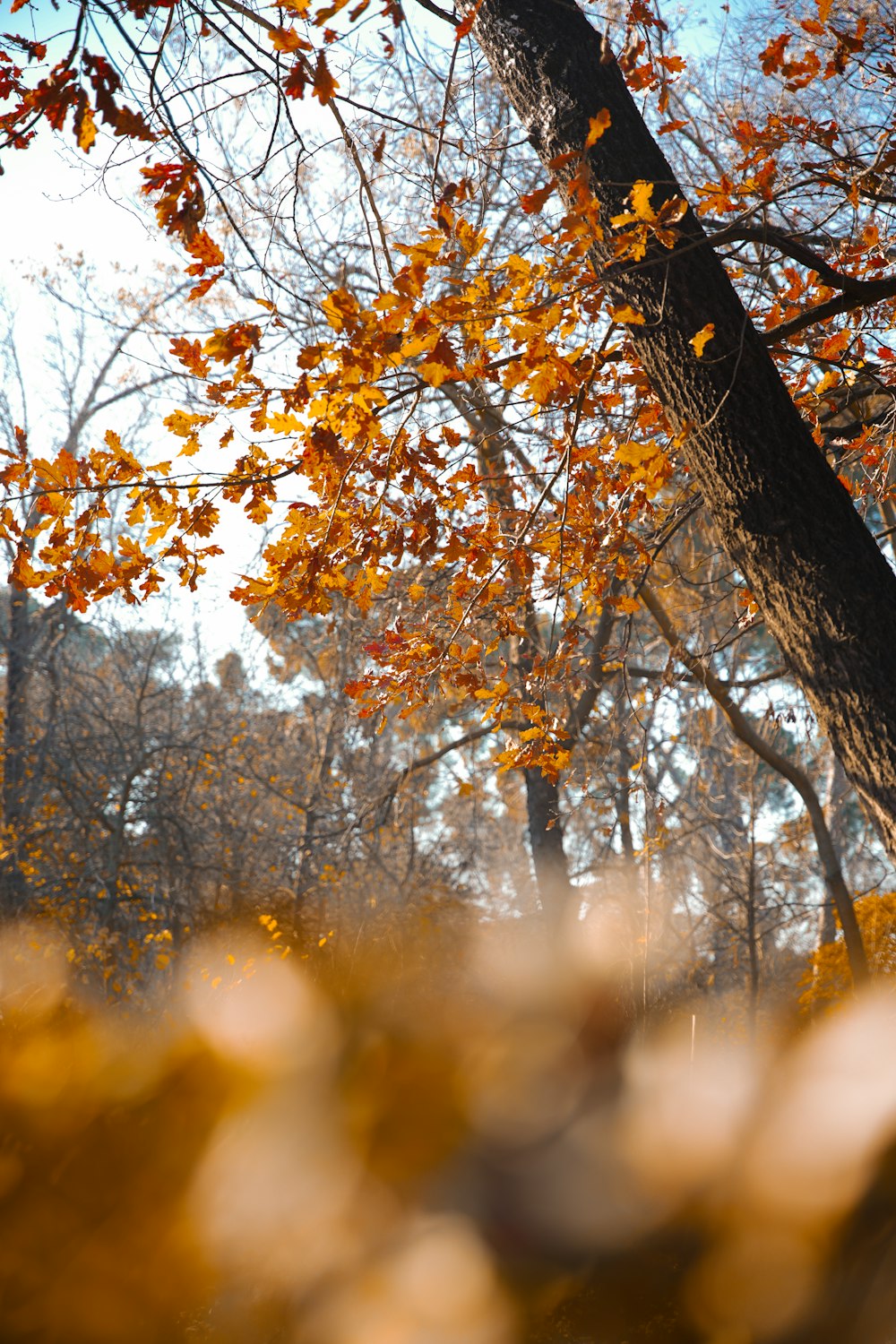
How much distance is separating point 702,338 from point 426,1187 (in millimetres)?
1973

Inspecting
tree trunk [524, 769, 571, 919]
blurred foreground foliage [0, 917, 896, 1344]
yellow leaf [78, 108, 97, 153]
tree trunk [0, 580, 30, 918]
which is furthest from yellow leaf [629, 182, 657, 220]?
tree trunk [0, 580, 30, 918]

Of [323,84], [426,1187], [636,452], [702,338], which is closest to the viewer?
[426,1187]

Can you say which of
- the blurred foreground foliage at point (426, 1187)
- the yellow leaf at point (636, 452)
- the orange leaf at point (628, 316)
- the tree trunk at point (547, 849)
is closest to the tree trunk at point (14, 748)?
the tree trunk at point (547, 849)

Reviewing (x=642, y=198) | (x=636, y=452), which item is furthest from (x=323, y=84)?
(x=636, y=452)

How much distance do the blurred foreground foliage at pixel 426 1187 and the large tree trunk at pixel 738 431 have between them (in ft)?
2.85

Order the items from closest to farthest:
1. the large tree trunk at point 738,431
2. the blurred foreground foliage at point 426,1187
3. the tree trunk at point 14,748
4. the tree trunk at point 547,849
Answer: the blurred foreground foliage at point 426,1187 → the large tree trunk at point 738,431 → the tree trunk at point 547,849 → the tree trunk at point 14,748

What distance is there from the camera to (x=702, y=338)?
2461mm

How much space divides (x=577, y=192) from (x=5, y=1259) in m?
2.26

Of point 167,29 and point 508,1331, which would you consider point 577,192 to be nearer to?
point 167,29

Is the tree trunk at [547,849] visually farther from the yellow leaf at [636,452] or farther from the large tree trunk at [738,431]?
the large tree trunk at [738,431]

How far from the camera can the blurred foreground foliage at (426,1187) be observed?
5.09ft

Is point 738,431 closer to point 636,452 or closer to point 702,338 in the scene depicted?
point 702,338

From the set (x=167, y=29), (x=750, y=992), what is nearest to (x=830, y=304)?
(x=167, y=29)

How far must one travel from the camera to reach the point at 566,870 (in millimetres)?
8156
